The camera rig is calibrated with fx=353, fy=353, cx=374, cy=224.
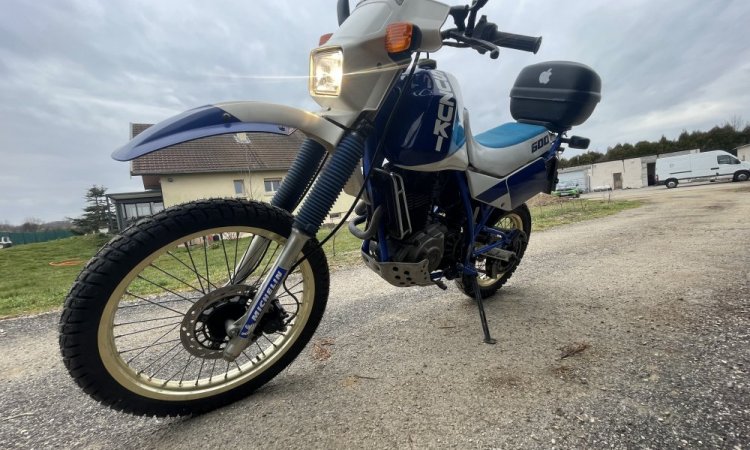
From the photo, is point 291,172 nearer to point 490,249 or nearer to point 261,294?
Answer: point 261,294

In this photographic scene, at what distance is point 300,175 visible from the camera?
1660 millimetres

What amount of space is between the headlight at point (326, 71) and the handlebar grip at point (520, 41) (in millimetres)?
880

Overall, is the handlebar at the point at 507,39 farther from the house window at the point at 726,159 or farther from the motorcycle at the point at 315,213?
the house window at the point at 726,159

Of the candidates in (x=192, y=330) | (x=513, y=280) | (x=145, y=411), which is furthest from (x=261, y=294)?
(x=513, y=280)

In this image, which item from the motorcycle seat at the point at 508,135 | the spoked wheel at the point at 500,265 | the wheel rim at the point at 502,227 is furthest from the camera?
the wheel rim at the point at 502,227

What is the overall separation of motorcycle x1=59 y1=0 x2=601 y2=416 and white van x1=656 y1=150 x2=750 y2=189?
33.0 meters

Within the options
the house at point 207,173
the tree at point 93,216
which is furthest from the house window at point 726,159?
the tree at point 93,216

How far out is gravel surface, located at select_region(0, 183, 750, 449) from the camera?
4.10ft

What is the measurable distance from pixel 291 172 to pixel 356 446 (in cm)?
117

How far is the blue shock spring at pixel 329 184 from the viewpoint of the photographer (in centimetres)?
149

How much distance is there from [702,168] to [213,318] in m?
35.6

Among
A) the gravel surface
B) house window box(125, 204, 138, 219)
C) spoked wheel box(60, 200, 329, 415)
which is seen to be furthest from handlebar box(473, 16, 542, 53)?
house window box(125, 204, 138, 219)

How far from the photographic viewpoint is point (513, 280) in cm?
317

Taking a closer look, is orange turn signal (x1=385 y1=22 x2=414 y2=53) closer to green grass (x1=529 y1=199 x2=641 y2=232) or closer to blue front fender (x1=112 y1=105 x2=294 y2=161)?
blue front fender (x1=112 y1=105 x2=294 y2=161)
